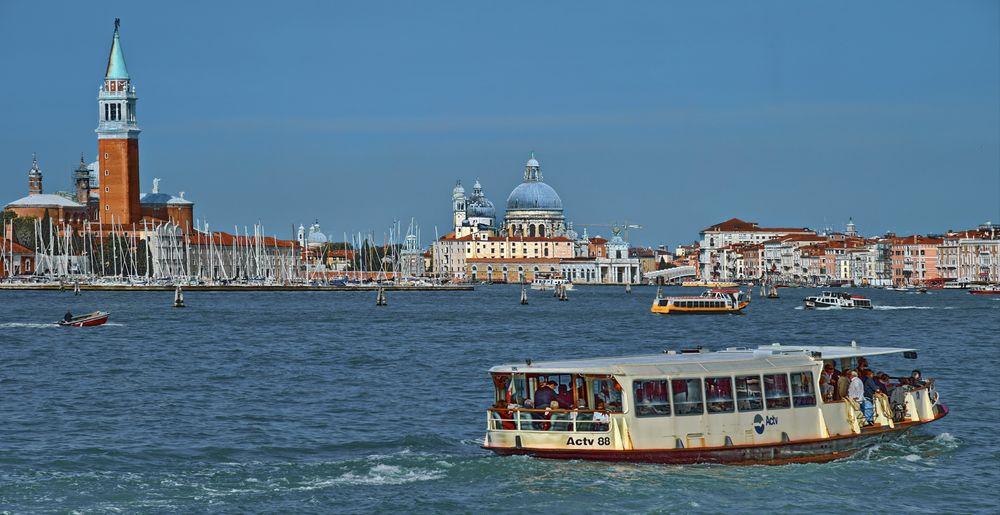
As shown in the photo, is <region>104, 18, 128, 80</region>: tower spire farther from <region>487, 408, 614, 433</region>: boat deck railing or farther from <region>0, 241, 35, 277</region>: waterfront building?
<region>487, 408, 614, 433</region>: boat deck railing

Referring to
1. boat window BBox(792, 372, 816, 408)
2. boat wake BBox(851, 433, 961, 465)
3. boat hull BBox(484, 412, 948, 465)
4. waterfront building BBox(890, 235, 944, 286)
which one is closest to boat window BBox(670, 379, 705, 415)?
boat hull BBox(484, 412, 948, 465)

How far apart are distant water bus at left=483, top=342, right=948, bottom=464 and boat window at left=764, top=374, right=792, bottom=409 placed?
0.04ft

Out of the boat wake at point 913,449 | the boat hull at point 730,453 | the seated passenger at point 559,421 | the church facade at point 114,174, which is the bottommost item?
the boat wake at point 913,449

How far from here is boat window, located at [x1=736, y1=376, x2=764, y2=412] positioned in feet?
69.8

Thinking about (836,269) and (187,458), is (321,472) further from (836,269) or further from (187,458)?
(836,269)

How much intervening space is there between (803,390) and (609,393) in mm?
2806

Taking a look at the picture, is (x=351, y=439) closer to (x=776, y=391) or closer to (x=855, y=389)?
(x=776, y=391)

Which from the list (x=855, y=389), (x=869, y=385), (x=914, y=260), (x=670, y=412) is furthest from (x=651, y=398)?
(x=914, y=260)

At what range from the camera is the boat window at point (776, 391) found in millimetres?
21516

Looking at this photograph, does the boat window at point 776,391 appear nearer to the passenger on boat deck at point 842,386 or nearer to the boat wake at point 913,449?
the passenger on boat deck at point 842,386

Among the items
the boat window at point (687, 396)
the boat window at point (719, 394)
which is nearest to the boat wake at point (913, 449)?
the boat window at point (719, 394)

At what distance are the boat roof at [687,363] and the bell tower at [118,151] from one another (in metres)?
126

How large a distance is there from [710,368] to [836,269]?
16891 cm

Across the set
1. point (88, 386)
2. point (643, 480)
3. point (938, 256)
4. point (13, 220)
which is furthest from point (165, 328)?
point (938, 256)
